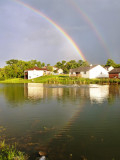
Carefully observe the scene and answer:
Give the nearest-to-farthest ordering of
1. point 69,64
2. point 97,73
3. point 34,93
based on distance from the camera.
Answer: point 34,93 → point 97,73 → point 69,64

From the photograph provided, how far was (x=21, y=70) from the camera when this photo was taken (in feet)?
379

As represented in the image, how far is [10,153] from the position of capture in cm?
796

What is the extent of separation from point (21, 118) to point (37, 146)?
21.1 feet

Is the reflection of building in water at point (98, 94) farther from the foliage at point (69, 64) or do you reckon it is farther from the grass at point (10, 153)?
the foliage at point (69, 64)

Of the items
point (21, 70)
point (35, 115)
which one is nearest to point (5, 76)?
point (21, 70)

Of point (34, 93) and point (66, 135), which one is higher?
point (34, 93)

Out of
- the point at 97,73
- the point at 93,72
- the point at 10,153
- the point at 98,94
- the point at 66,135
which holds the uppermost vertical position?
the point at 93,72

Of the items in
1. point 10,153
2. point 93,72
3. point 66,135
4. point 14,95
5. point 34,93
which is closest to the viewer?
point 10,153

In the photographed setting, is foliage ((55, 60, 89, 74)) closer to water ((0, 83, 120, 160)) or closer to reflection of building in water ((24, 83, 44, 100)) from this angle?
reflection of building in water ((24, 83, 44, 100))

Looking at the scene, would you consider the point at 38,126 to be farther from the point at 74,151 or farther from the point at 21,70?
the point at 21,70

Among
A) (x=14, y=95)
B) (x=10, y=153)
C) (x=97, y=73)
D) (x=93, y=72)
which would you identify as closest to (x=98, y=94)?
(x=14, y=95)

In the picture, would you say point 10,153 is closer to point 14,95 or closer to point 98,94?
point 14,95

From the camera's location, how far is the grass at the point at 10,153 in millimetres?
7475

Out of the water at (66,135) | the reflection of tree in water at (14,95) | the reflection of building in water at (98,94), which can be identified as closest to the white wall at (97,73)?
the reflection of building in water at (98,94)
